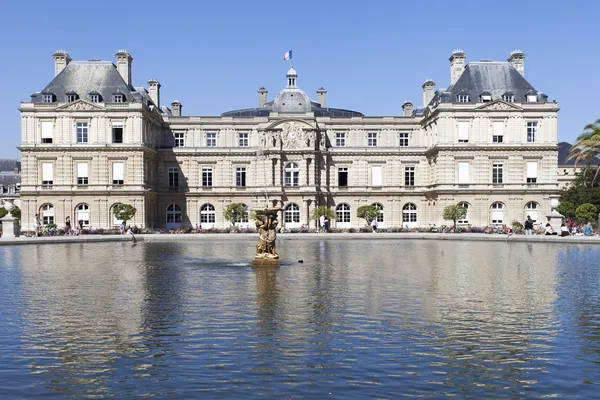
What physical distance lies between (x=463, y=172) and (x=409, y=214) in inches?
342

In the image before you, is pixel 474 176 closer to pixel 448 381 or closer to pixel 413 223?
pixel 413 223

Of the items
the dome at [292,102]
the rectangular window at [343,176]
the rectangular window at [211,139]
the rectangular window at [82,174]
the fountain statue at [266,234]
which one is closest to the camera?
the fountain statue at [266,234]

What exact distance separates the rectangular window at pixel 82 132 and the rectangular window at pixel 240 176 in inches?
651

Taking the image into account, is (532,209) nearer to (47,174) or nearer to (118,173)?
(118,173)

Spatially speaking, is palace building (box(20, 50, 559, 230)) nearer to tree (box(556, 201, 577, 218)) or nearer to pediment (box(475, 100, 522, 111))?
pediment (box(475, 100, 522, 111))

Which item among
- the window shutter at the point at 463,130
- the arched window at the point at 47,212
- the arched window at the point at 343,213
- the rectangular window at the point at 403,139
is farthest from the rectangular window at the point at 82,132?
the window shutter at the point at 463,130

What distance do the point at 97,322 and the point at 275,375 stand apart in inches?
251

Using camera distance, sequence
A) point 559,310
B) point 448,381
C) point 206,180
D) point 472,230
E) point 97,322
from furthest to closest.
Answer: point 206,180 < point 472,230 < point 559,310 < point 97,322 < point 448,381

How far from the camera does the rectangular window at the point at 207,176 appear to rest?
70.8m

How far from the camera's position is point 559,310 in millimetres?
17078

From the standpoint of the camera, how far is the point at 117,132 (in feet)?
209

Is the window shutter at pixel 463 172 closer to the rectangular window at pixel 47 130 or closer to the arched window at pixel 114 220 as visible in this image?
the arched window at pixel 114 220

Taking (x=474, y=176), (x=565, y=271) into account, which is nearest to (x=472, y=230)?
(x=474, y=176)

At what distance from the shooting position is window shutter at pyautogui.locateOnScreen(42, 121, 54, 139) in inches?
2485
